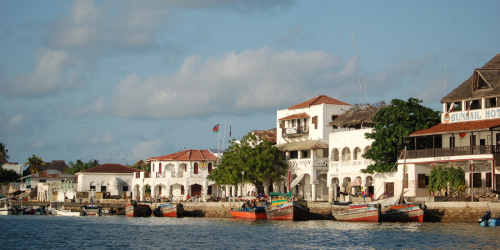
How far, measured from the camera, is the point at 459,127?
165ft

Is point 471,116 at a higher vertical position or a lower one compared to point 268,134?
higher

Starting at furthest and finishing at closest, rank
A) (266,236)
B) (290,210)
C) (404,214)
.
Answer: (290,210)
(404,214)
(266,236)

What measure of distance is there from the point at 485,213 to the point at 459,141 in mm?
10786

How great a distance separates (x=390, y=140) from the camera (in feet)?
Answer: 179

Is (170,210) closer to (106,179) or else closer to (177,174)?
(177,174)

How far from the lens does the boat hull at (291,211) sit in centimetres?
5247

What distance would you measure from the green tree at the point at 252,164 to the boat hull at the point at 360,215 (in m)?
15.0

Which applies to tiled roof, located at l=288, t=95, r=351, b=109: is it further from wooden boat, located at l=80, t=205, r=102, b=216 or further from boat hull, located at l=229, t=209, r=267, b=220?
wooden boat, located at l=80, t=205, r=102, b=216

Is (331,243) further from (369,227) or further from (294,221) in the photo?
(294,221)

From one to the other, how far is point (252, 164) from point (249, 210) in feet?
26.2

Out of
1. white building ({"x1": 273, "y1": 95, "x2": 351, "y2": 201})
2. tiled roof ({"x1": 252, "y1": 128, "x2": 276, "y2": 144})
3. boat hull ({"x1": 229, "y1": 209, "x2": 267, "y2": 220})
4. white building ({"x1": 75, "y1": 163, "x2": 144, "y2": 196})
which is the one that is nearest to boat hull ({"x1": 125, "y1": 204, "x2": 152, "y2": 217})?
white building ({"x1": 273, "y1": 95, "x2": 351, "y2": 201})

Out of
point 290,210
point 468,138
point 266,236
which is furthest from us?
point 290,210

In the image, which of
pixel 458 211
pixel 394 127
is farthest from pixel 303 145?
pixel 458 211

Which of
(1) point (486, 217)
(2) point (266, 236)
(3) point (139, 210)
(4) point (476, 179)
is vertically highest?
(4) point (476, 179)
